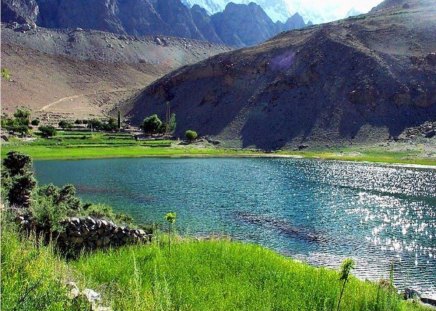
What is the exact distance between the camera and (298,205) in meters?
51.1

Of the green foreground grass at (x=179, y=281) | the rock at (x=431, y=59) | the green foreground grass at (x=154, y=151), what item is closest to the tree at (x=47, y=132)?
the green foreground grass at (x=154, y=151)

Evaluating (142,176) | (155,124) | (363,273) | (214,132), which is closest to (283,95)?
(214,132)

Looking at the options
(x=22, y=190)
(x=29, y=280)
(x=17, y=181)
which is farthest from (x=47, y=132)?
(x=29, y=280)

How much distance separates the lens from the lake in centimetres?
3306

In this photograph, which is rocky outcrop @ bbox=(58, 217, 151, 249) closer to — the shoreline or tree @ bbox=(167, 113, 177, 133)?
the shoreline

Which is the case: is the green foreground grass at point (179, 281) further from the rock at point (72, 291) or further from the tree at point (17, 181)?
the tree at point (17, 181)

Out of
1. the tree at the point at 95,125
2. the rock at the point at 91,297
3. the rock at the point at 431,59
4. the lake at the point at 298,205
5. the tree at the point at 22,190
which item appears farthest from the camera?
the tree at the point at 95,125

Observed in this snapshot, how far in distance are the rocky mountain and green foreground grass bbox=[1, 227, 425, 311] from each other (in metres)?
113

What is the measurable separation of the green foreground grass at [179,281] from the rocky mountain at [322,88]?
11306 cm

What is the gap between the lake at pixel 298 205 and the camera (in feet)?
108

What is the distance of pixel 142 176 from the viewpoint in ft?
240

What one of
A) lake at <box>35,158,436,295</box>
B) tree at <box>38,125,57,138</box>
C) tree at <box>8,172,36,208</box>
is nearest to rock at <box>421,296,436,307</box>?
lake at <box>35,158,436,295</box>

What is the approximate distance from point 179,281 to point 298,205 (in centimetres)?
3520

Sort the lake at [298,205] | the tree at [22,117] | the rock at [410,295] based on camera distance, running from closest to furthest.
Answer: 1. the rock at [410,295]
2. the lake at [298,205]
3. the tree at [22,117]
